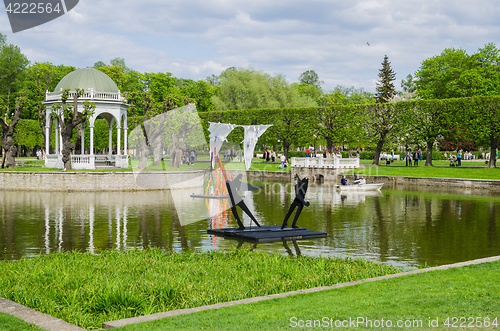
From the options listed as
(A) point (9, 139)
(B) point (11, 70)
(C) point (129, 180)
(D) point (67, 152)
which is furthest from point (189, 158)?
(B) point (11, 70)

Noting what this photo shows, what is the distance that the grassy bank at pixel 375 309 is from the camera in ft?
21.4

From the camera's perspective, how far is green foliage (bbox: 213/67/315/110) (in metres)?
82.4

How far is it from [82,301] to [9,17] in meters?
5.25

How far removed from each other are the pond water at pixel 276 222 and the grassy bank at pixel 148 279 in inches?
86.0

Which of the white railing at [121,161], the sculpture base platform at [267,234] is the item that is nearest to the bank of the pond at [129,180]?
the white railing at [121,161]

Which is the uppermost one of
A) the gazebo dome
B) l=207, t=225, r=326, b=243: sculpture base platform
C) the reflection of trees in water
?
the gazebo dome

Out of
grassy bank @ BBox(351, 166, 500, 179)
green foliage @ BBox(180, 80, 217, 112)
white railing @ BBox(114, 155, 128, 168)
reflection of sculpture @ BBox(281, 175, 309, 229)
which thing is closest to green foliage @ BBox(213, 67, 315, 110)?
green foliage @ BBox(180, 80, 217, 112)

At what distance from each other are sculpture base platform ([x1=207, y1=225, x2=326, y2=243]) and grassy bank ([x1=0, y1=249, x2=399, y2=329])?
8.83 ft

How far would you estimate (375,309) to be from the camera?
23.8 feet

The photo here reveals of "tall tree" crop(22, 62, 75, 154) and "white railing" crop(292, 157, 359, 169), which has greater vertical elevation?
"tall tree" crop(22, 62, 75, 154)

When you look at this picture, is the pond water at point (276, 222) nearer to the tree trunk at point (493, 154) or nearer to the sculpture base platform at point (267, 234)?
the sculpture base platform at point (267, 234)

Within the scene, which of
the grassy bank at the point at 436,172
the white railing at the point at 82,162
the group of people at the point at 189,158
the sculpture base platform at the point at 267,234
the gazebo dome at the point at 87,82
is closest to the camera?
the sculpture base platform at the point at 267,234

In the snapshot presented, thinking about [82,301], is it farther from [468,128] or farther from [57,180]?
[468,128]

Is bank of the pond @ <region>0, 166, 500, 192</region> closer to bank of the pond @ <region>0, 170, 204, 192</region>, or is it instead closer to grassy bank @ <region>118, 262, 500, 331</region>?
bank of the pond @ <region>0, 170, 204, 192</region>
